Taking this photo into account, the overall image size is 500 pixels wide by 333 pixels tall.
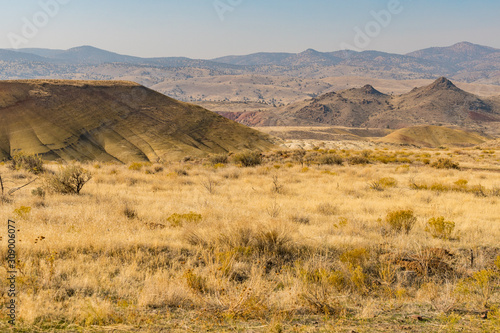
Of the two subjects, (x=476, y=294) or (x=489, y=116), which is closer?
(x=476, y=294)

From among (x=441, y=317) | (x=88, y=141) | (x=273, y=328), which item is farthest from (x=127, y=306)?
(x=88, y=141)

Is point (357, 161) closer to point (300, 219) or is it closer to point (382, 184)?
point (382, 184)

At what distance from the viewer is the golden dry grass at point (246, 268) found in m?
4.03

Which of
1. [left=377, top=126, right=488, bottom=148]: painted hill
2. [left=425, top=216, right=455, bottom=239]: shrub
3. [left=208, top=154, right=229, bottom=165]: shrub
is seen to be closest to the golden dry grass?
[left=425, top=216, right=455, bottom=239]: shrub

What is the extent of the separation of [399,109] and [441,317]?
705 ft

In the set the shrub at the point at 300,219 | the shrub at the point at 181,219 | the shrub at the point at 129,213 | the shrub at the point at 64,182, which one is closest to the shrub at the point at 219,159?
the shrub at the point at 64,182

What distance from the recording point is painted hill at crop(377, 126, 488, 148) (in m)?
108

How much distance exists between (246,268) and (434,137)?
132 m

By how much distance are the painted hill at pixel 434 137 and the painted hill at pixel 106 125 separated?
70.7 metres

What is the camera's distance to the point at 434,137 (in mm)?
117562

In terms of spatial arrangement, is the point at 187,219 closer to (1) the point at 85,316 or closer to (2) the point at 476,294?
(1) the point at 85,316

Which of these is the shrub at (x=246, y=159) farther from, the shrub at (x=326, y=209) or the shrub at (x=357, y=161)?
the shrub at (x=326, y=209)

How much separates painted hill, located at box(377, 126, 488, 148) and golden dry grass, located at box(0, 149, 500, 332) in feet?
356

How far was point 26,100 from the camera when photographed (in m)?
49.6
